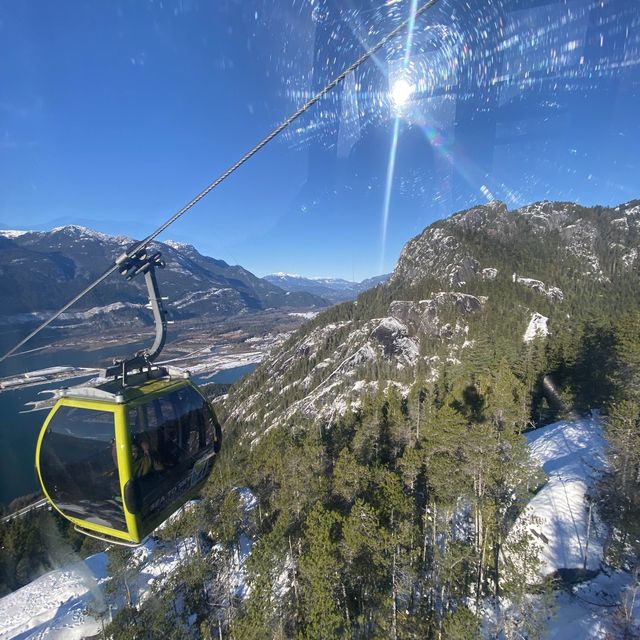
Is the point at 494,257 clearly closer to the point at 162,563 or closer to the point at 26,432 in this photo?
the point at 162,563

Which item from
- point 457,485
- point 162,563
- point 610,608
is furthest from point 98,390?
point 162,563

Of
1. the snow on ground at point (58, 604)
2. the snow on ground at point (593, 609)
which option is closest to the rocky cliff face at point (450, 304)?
the snow on ground at point (58, 604)

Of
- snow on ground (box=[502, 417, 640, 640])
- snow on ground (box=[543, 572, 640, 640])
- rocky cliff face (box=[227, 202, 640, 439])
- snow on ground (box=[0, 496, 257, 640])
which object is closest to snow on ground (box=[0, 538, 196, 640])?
snow on ground (box=[0, 496, 257, 640])

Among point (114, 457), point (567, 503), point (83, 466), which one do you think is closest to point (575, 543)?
point (567, 503)

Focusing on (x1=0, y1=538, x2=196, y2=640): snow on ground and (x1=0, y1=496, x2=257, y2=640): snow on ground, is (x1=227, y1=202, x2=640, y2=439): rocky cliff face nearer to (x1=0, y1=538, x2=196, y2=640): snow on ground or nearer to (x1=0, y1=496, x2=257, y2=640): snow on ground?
(x1=0, y1=496, x2=257, y2=640): snow on ground

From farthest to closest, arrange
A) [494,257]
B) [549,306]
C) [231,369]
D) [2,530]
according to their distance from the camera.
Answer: [231,369]
[494,257]
[549,306]
[2,530]

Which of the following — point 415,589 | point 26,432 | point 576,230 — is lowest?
point 26,432
